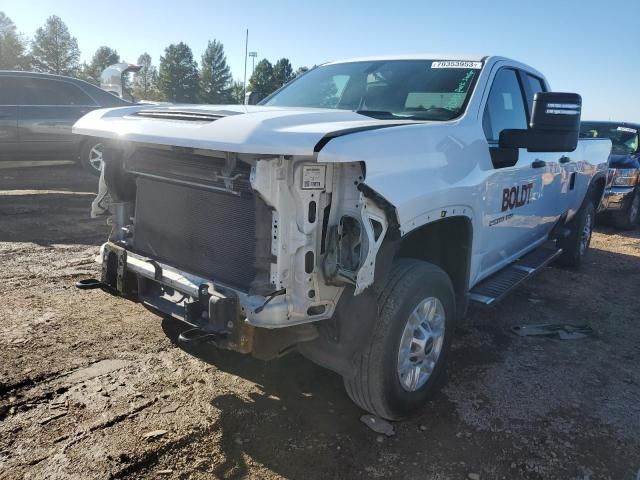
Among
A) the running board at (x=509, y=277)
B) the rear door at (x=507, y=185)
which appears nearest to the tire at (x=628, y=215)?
the running board at (x=509, y=277)

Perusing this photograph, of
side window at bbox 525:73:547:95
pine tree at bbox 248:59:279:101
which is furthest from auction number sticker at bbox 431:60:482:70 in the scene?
pine tree at bbox 248:59:279:101

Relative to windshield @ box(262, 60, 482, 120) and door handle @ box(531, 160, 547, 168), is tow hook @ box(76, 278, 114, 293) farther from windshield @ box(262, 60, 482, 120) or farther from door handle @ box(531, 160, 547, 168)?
door handle @ box(531, 160, 547, 168)

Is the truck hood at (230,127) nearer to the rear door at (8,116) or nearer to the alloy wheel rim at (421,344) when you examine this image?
the alloy wheel rim at (421,344)

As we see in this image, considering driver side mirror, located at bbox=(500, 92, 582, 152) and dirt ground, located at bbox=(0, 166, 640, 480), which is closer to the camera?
dirt ground, located at bbox=(0, 166, 640, 480)

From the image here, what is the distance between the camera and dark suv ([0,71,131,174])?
9.00 m

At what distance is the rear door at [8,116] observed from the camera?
891 centimetres

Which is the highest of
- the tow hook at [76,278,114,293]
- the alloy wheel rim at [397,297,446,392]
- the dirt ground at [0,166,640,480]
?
the tow hook at [76,278,114,293]

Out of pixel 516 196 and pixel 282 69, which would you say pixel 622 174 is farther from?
pixel 282 69

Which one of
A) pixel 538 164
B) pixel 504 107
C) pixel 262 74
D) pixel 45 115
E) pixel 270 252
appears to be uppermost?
pixel 262 74

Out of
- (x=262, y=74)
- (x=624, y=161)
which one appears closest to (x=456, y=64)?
(x=624, y=161)

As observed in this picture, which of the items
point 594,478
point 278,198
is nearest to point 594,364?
point 594,478

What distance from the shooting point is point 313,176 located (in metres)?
2.41

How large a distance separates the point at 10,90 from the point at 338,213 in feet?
28.8

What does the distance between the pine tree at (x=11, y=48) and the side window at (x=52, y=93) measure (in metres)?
61.4
